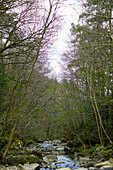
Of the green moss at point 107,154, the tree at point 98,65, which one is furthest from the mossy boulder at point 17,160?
the tree at point 98,65

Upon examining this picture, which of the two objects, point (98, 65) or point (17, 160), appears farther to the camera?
point (98, 65)

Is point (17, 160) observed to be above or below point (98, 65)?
below

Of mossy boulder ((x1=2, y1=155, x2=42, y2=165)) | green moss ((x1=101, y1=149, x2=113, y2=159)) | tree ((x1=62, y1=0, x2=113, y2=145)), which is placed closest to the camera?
mossy boulder ((x1=2, y1=155, x2=42, y2=165))

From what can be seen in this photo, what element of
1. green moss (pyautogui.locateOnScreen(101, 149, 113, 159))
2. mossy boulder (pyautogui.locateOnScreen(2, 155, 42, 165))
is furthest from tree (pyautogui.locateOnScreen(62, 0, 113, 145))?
mossy boulder (pyautogui.locateOnScreen(2, 155, 42, 165))

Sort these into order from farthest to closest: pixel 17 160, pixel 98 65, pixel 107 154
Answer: pixel 107 154
pixel 98 65
pixel 17 160

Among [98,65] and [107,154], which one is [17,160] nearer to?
[107,154]

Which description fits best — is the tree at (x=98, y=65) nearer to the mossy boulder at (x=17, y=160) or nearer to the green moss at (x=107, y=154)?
the green moss at (x=107, y=154)

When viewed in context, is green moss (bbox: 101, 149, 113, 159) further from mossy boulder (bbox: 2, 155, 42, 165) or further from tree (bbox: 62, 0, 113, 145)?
mossy boulder (bbox: 2, 155, 42, 165)

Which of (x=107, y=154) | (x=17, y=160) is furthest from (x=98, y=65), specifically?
(x=17, y=160)

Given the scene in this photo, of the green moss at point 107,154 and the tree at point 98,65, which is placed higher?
the tree at point 98,65

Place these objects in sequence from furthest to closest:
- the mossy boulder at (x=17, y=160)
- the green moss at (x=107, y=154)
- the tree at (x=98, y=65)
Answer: the green moss at (x=107, y=154) → the tree at (x=98, y=65) → the mossy boulder at (x=17, y=160)

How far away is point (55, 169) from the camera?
5.57m

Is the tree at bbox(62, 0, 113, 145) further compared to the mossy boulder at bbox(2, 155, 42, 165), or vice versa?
the tree at bbox(62, 0, 113, 145)

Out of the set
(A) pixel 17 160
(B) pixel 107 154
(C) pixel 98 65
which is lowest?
(B) pixel 107 154
